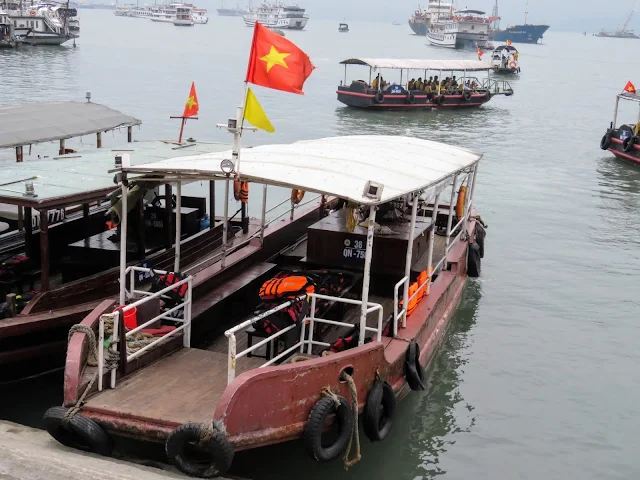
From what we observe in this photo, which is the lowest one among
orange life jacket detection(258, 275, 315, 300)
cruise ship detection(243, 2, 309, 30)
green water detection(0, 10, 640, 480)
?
green water detection(0, 10, 640, 480)

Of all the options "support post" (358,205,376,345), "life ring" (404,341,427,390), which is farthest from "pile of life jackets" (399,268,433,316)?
"support post" (358,205,376,345)

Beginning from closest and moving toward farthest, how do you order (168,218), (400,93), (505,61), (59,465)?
(59,465) < (168,218) < (400,93) < (505,61)

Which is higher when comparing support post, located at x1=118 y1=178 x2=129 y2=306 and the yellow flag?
the yellow flag

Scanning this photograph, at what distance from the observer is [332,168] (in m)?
7.72

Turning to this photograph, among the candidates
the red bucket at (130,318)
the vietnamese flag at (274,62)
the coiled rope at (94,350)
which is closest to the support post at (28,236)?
the red bucket at (130,318)

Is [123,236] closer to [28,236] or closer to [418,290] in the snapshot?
[28,236]

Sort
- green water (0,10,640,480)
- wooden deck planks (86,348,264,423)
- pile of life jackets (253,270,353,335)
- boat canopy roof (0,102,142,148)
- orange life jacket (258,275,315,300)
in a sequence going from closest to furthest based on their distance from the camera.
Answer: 1. wooden deck planks (86,348,264,423)
2. pile of life jackets (253,270,353,335)
3. orange life jacket (258,275,315,300)
4. green water (0,10,640,480)
5. boat canopy roof (0,102,142,148)

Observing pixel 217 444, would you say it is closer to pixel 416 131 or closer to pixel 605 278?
pixel 605 278

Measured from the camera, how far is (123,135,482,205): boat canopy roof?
7164mm

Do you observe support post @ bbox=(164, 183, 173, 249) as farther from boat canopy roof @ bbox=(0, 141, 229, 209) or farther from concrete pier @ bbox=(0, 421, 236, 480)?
concrete pier @ bbox=(0, 421, 236, 480)

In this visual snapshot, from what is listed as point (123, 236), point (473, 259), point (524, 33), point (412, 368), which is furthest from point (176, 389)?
point (524, 33)

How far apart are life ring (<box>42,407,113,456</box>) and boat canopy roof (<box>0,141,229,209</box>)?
268cm

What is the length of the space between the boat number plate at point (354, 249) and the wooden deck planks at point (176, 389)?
2.31 meters

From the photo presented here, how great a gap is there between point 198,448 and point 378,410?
6.16 ft
